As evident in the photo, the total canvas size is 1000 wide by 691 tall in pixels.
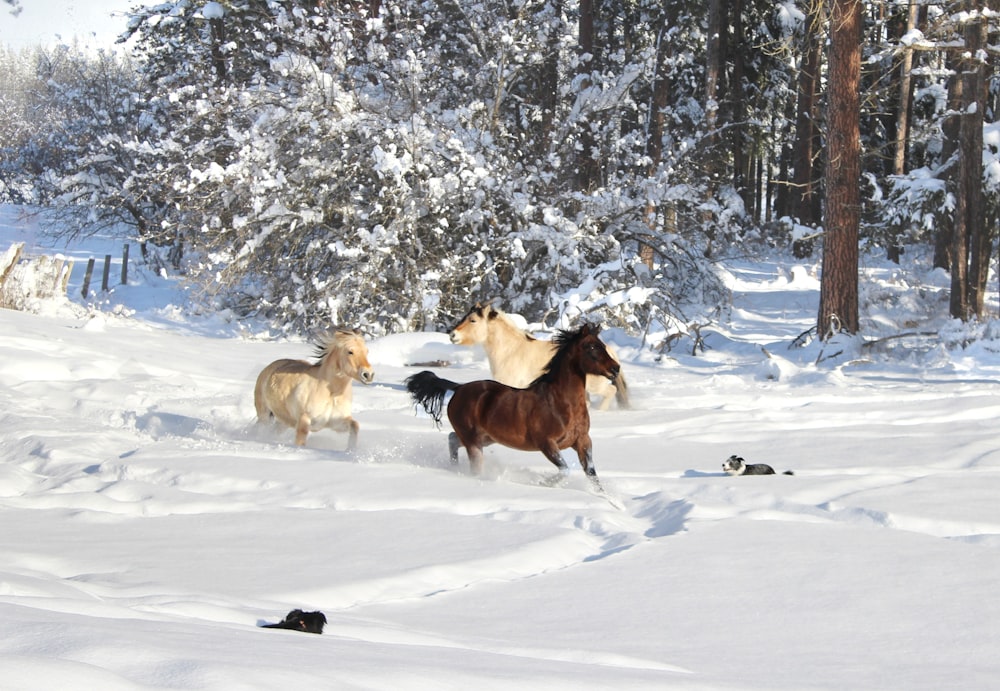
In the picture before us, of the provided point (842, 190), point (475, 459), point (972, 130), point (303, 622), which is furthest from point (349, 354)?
point (972, 130)

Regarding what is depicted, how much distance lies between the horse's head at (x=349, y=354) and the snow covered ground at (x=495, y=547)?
2.36ft

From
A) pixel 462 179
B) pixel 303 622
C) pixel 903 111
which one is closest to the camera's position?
pixel 303 622

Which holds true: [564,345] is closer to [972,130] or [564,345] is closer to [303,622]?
[303,622]

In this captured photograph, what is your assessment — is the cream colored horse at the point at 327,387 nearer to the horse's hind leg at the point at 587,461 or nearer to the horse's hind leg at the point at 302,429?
the horse's hind leg at the point at 302,429

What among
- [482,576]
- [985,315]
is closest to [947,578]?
[482,576]

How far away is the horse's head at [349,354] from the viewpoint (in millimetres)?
8656

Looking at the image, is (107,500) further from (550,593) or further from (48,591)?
(550,593)

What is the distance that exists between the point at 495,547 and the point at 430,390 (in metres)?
3.30

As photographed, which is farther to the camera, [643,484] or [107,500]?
[643,484]

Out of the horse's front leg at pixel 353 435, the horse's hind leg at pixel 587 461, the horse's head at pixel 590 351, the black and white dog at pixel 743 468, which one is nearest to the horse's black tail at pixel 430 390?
the horse's front leg at pixel 353 435

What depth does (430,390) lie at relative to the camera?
329 inches

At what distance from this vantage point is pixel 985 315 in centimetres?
1836

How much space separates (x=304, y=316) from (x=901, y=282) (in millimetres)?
13785

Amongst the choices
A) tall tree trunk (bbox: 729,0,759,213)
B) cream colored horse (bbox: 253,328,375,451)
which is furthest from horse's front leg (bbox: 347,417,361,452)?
tall tree trunk (bbox: 729,0,759,213)
